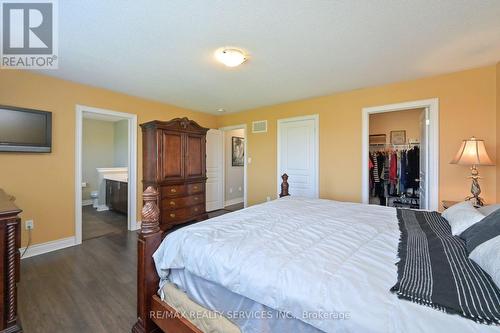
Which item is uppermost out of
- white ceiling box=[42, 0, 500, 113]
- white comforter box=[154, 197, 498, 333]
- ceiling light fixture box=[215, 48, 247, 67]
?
white ceiling box=[42, 0, 500, 113]

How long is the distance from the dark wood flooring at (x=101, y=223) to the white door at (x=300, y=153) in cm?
313

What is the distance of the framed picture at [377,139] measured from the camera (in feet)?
15.9

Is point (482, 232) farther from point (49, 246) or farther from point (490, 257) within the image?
point (49, 246)

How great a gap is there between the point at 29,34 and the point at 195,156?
2.47m

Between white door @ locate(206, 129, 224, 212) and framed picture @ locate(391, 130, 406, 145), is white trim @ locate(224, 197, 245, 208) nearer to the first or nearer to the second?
white door @ locate(206, 129, 224, 212)

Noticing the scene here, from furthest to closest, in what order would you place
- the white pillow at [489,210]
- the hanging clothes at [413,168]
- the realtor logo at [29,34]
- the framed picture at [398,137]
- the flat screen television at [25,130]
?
the framed picture at [398,137] → the hanging clothes at [413,168] → the flat screen television at [25,130] → the realtor logo at [29,34] → the white pillow at [489,210]

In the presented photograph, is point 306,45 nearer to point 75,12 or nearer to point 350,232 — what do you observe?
point 350,232

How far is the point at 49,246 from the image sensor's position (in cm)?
295

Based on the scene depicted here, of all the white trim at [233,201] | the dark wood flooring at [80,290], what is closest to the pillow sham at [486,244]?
the dark wood flooring at [80,290]

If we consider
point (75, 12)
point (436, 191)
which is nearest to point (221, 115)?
point (75, 12)

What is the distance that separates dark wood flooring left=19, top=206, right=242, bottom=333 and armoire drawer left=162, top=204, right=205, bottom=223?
0.65m

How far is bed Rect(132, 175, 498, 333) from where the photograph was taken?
0.76 meters

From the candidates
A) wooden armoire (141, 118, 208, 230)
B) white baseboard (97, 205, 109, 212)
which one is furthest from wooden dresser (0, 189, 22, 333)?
white baseboard (97, 205, 109, 212)

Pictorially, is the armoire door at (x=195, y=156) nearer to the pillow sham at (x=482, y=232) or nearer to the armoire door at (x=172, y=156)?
the armoire door at (x=172, y=156)
